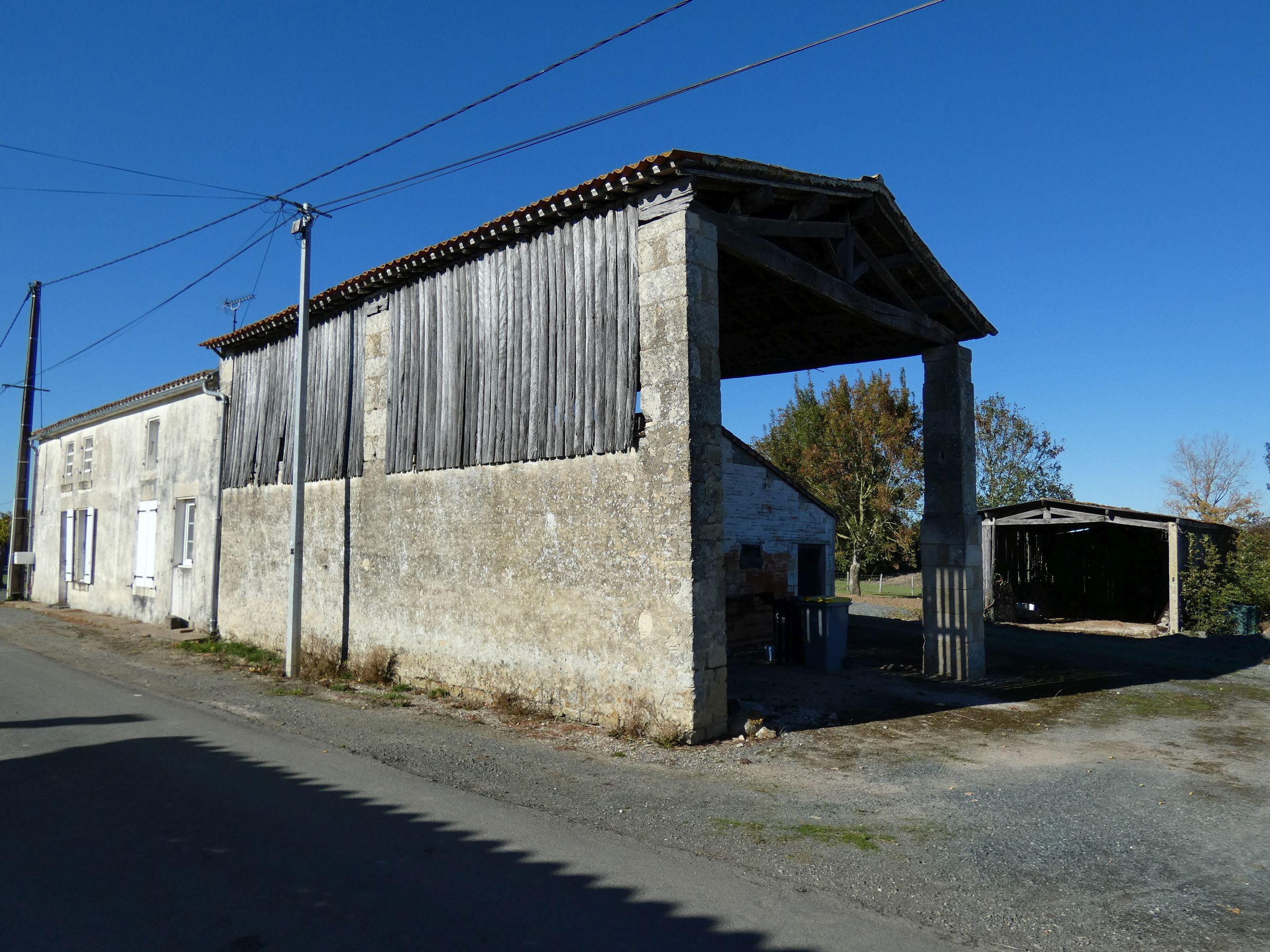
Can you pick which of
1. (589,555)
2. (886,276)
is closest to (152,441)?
(589,555)

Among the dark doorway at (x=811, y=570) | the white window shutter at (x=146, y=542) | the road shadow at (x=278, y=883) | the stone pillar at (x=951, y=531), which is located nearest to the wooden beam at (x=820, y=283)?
the stone pillar at (x=951, y=531)

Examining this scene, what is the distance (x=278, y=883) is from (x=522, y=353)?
630cm

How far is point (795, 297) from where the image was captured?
10883 mm

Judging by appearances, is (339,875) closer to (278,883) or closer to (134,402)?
(278,883)

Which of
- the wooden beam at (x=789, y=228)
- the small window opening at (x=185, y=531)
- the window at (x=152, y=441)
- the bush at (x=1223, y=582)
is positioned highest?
the wooden beam at (x=789, y=228)

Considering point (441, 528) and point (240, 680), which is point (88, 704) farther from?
point (441, 528)

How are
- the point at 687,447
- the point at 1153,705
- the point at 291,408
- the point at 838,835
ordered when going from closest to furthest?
the point at 838,835 → the point at 687,447 → the point at 1153,705 → the point at 291,408

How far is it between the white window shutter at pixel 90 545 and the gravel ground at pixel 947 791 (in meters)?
11.3

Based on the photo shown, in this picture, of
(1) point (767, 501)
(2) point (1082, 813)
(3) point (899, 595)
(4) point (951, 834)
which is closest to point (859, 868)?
(4) point (951, 834)

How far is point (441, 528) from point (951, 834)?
6.85 metres

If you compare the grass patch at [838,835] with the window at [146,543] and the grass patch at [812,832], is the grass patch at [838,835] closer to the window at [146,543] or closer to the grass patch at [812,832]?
the grass patch at [812,832]

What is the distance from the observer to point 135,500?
58.2ft

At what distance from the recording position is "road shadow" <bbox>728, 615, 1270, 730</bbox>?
902 centimetres

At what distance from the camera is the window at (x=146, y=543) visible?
16.9 m
